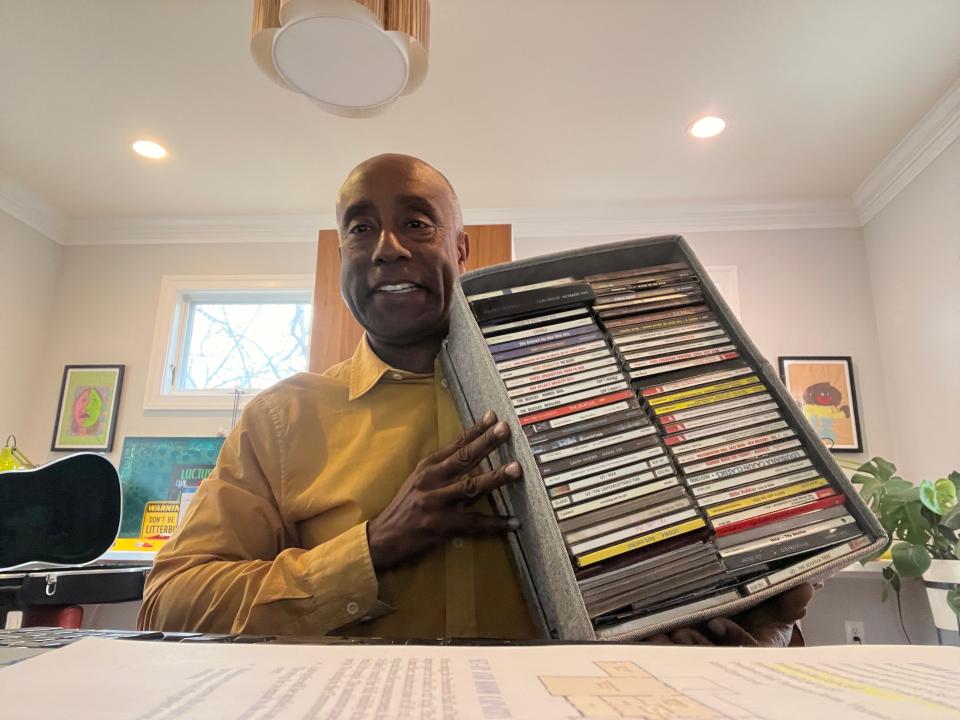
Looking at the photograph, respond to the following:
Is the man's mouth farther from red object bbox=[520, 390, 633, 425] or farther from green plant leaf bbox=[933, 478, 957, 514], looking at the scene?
green plant leaf bbox=[933, 478, 957, 514]

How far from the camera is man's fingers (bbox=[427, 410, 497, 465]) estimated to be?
0.55 meters

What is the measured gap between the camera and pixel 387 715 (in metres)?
0.20

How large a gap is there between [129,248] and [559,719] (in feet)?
12.9

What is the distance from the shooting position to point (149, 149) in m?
2.72

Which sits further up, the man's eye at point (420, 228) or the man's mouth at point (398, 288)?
the man's eye at point (420, 228)

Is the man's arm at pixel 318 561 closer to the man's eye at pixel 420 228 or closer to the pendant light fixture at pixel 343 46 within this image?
the man's eye at pixel 420 228

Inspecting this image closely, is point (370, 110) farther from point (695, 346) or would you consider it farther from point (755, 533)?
point (755, 533)

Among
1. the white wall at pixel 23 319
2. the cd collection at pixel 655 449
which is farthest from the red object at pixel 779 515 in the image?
the white wall at pixel 23 319

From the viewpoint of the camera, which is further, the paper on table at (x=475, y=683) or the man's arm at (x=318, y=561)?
the man's arm at (x=318, y=561)

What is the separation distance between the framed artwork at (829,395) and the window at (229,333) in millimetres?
2580

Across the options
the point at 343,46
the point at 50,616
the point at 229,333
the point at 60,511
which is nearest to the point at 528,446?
the point at 343,46

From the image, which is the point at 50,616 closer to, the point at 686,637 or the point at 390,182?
the point at 390,182

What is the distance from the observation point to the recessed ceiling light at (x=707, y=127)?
246 cm

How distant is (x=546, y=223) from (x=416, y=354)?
254 centimetres
